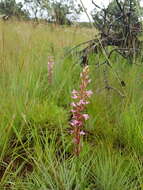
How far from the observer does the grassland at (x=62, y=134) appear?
106 cm

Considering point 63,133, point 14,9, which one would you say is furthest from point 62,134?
point 14,9

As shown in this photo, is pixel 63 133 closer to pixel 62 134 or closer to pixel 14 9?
pixel 62 134

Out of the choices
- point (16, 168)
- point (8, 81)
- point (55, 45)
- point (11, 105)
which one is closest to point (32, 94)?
point (8, 81)

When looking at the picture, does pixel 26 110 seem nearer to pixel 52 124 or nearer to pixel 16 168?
pixel 52 124

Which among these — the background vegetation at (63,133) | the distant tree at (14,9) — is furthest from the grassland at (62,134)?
the distant tree at (14,9)

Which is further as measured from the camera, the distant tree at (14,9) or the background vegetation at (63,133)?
the distant tree at (14,9)

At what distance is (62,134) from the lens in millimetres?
1086

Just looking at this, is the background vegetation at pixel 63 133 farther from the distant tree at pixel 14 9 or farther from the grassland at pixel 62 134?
the distant tree at pixel 14 9

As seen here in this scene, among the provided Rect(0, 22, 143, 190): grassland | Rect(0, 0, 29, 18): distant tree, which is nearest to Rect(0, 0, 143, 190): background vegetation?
Rect(0, 22, 143, 190): grassland

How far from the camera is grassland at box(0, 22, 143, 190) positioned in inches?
41.6

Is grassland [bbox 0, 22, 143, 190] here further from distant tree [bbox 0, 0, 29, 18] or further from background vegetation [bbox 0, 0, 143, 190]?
distant tree [bbox 0, 0, 29, 18]

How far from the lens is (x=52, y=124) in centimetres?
147

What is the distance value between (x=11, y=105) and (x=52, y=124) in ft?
0.80

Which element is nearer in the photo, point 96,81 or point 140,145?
point 140,145
